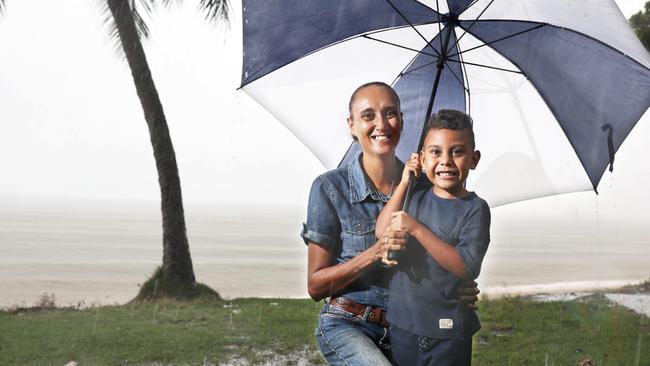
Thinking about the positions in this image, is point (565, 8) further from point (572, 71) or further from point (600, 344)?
point (600, 344)

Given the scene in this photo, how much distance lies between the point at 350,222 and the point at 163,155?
7.89 metres

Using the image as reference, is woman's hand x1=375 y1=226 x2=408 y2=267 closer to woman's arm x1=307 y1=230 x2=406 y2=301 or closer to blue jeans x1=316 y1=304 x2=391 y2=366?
woman's arm x1=307 y1=230 x2=406 y2=301

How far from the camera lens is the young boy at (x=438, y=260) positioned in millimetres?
3303

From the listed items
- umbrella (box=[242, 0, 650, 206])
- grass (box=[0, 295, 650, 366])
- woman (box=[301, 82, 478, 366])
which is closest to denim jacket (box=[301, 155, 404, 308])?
woman (box=[301, 82, 478, 366])

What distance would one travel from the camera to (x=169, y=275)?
36.5 feet

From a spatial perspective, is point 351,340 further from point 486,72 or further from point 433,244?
point 486,72

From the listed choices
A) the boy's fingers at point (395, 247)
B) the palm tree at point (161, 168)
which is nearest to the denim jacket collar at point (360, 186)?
A: the boy's fingers at point (395, 247)

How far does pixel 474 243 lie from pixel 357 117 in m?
0.76

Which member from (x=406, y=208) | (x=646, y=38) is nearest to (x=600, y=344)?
(x=646, y=38)

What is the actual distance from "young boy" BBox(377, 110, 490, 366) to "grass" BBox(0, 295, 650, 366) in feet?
15.1

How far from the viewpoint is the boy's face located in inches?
131

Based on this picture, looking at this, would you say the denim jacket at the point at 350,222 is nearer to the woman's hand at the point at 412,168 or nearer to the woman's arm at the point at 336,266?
the woman's arm at the point at 336,266

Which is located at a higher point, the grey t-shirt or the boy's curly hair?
the boy's curly hair

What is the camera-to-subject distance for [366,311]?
131 inches
